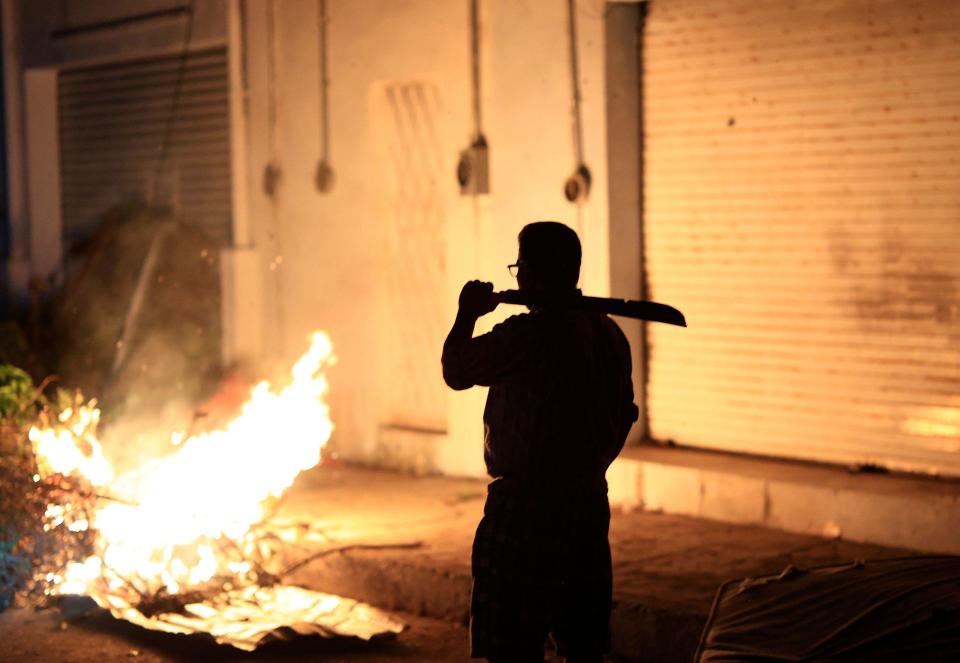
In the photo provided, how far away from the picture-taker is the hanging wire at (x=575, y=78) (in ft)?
30.8

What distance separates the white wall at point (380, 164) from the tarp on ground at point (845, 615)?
3.63 metres

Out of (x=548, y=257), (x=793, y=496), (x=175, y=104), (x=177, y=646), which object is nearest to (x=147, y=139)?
(x=175, y=104)

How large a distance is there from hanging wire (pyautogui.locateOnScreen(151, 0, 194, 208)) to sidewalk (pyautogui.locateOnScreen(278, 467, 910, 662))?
4915mm

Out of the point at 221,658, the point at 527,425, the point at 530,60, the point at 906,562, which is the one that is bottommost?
the point at 221,658

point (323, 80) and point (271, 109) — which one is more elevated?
point (323, 80)

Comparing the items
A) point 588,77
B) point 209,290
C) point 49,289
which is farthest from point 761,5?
point 49,289

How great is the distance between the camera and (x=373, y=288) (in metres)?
11.0

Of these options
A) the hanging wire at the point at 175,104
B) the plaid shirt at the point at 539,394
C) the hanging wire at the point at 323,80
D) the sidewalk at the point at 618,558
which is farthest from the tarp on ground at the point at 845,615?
the hanging wire at the point at 175,104

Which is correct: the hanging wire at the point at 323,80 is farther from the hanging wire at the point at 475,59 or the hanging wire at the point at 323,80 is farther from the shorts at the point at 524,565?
the shorts at the point at 524,565

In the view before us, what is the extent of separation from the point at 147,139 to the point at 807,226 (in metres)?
7.20

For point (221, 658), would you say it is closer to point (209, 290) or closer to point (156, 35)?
point (209, 290)

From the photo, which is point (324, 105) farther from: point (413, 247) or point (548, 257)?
point (548, 257)

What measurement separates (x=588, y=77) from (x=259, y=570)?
3.94m

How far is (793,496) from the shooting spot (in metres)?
8.30
